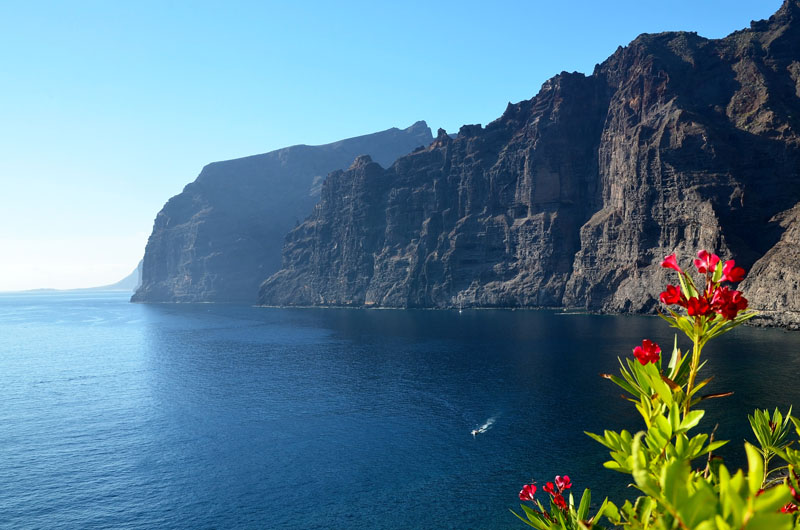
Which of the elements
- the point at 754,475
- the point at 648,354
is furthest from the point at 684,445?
the point at 754,475

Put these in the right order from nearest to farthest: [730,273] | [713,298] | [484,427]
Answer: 1. [713,298]
2. [730,273]
3. [484,427]

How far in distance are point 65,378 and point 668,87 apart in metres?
203

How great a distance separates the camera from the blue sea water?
139ft

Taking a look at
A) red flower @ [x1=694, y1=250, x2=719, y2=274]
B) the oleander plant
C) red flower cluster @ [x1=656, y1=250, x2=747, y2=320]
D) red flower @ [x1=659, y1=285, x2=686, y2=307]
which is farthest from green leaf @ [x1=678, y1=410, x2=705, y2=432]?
red flower @ [x1=694, y1=250, x2=719, y2=274]

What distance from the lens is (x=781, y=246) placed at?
127 meters

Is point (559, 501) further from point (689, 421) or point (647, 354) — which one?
point (689, 421)

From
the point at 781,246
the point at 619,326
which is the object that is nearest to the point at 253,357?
the point at 619,326

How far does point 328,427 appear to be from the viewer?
6228cm

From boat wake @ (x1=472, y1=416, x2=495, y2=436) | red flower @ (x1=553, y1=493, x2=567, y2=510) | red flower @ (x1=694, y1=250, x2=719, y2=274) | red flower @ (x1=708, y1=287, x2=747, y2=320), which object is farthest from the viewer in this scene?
boat wake @ (x1=472, y1=416, x2=495, y2=436)

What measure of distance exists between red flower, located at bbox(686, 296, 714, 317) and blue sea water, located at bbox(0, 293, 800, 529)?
1500 inches

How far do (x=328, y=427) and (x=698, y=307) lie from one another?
61684 millimetres

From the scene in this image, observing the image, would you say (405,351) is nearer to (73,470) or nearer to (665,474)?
(73,470)

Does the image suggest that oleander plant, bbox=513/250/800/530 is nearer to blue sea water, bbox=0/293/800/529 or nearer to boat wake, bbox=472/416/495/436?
blue sea water, bbox=0/293/800/529

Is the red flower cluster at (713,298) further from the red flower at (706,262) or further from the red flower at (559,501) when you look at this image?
the red flower at (559,501)
